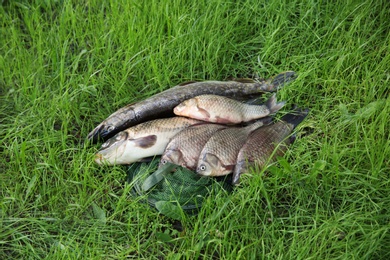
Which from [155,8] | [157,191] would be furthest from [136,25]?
[157,191]

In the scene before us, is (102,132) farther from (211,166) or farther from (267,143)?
(267,143)

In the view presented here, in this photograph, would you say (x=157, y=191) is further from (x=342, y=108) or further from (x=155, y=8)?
(x=155, y=8)

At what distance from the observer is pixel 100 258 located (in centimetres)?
359

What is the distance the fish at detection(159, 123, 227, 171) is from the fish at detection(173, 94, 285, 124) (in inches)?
5.9

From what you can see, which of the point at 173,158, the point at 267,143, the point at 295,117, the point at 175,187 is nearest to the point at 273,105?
the point at 295,117

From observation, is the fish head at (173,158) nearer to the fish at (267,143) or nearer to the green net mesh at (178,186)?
the green net mesh at (178,186)

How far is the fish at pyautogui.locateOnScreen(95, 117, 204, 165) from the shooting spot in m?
4.10

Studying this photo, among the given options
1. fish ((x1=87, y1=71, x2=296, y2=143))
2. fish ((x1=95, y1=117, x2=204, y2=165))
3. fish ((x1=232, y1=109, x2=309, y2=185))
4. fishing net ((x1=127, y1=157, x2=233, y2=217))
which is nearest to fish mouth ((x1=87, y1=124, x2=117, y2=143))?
fish ((x1=87, y1=71, x2=296, y2=143))

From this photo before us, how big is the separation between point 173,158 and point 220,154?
31cm

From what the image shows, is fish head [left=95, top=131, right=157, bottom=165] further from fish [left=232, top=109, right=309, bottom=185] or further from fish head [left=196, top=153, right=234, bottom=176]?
Result: fish [left=232, top=109, right=309, bottom=185]

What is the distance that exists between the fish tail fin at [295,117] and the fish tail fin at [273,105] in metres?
0.08

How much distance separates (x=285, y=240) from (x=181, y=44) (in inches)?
75.1

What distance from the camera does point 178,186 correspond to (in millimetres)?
3895

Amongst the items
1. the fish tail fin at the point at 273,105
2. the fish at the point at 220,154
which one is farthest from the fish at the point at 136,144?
the fish tail fin at the point at 273,105
